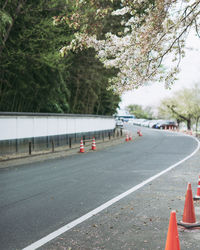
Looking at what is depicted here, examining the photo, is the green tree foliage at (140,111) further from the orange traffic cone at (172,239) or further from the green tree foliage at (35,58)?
the orange traffic cone at (172,239)

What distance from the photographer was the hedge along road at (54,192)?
588 cm

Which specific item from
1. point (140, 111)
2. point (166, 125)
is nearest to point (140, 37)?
point (166, 125)

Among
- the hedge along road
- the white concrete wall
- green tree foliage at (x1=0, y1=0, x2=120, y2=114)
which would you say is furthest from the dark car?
the hedge along road

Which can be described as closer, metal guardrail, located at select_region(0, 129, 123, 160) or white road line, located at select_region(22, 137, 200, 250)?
white road line, located at select_region(22, 137, 200, 250)

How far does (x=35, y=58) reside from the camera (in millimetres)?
18469

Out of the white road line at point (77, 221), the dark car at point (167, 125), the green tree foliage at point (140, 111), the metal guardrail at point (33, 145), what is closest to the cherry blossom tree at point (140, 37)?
the white road line at point (77, 221)

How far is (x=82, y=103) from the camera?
1378 inches

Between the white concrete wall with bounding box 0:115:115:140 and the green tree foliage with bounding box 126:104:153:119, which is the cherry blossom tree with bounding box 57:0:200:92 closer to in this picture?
the white concrete wall with bounding box 0:115:115:140

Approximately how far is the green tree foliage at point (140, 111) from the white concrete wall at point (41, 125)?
298 feet

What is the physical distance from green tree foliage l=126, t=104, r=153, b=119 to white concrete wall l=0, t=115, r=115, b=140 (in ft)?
298

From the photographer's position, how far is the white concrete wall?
758 inches

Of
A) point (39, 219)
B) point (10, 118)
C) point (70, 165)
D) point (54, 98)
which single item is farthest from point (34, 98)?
point (39, 219)

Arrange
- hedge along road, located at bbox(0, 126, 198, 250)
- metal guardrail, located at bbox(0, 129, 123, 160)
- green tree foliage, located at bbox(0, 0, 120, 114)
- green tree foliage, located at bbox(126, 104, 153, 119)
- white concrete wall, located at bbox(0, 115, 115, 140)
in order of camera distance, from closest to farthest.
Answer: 1. hedge along road, located at bbox(0, 126, 198, 250)
2. green tree foliage, located at bbox(0, 0, 120, 114)
3. metal guardrail, located at bbox(0, 129, 123, 160)
4. white concrete wall, located at bbox(0, 115, 115, 140)
5. green tree foliage, located at bbox(126, 104, 153, 119)

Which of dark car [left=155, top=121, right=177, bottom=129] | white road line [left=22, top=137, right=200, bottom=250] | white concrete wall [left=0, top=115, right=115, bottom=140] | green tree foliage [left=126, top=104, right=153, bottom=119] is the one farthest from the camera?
green tree foliage [left=126, top=104, right=153, bottom=119]
